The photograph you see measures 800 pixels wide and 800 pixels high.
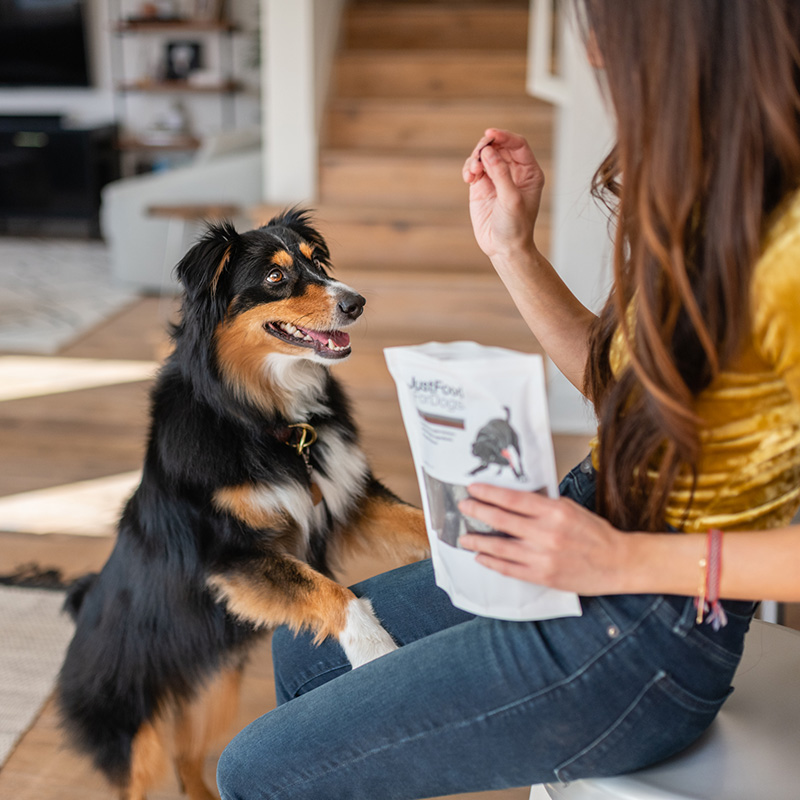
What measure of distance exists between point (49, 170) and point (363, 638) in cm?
726

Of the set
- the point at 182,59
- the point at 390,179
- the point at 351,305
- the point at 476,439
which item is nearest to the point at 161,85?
the point at 182,59

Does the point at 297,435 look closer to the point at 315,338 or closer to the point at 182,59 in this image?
the point at 315,338

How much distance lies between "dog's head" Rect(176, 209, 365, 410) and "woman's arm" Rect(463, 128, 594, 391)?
17.4 inches

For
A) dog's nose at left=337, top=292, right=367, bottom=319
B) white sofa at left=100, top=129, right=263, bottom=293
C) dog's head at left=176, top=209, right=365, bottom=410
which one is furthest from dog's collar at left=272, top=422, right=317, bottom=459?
white sofa at left=100, top=129, right=263, bottom=293

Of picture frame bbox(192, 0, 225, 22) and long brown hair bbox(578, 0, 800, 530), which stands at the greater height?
picture frame bbox(192, 0, 225, 22)

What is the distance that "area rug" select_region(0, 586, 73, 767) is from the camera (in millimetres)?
1800

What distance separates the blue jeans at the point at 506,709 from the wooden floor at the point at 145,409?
1111 mm

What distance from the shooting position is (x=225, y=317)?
141cm

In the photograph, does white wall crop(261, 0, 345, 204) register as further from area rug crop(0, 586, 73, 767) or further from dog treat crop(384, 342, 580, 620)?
dog treat crop(384, 342, 580, 620)

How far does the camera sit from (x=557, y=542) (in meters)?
0.74

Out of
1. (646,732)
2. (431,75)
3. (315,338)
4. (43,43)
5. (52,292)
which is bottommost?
(52,292)

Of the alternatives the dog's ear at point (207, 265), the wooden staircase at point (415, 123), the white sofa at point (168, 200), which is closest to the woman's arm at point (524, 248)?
the dog's ear at point (207, 265)

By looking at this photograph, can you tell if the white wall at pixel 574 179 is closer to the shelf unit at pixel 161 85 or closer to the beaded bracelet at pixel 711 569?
the beaded bracelet at pixel 711 569

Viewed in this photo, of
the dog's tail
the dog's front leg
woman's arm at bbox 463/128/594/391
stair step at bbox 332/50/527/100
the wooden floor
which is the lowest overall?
the wooden floor
